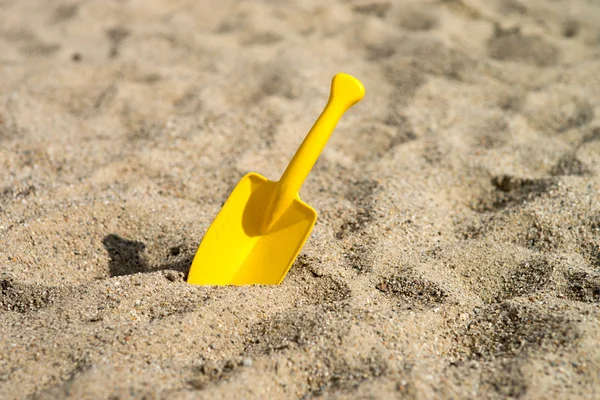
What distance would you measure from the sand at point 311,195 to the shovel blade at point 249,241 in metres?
0.06

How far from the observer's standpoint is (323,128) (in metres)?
1.41

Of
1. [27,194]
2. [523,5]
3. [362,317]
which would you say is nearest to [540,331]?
[362,317]

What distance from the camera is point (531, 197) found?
68.0 inches

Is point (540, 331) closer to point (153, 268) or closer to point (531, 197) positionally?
point (531, 197)

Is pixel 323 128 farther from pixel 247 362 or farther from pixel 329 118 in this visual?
pixel 247 362

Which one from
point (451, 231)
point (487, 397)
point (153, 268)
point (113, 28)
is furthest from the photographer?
point (113, 28)

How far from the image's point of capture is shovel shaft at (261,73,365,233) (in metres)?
1.40

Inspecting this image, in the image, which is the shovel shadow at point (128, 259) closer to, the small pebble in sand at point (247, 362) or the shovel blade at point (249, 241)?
the shovel blade at point (249, 241)

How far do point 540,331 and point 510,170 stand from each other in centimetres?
Answer: 78

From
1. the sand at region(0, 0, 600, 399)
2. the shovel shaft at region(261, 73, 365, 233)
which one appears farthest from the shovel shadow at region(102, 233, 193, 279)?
the shovel shaft at region(261, 73, 365, 233)

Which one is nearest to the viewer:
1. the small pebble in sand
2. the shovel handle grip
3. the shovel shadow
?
the small pebble in sand

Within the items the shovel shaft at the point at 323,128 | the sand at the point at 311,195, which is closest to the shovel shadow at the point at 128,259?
the sand at the point at 311,195

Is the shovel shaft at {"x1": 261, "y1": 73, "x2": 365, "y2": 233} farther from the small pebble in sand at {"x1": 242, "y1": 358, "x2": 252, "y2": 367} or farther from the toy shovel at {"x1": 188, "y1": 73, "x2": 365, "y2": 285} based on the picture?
the small pebble in sand at {"x1": 242, "y1": 358, "x2": 252, "y2": 367}

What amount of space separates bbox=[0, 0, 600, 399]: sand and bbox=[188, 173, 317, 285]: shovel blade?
0.06 m
